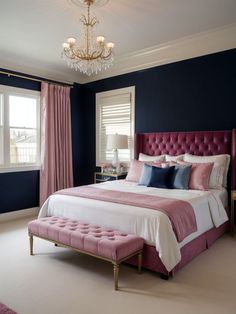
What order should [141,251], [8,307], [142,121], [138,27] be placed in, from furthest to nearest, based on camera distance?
[142,121] < [138,27] < [141,251] < [8,307]

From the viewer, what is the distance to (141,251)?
2691 mm

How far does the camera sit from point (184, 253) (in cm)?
287

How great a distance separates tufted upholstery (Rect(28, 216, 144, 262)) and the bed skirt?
154 millimetres

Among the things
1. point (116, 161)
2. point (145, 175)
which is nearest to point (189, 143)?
point (145, 175)

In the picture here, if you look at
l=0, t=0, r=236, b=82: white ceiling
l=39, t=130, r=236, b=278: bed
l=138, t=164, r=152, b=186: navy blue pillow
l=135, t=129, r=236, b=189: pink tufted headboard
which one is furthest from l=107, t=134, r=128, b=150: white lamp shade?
l=0, t=0, r=236, b=82: white ceiling

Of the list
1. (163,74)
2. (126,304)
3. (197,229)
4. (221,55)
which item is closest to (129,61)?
(163,74)

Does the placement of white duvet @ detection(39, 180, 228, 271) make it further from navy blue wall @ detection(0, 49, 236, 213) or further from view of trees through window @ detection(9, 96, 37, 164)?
view of trees through window @ detection(9, 96, 37, 164)

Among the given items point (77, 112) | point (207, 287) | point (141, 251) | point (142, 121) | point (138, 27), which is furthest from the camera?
point (77, 112)

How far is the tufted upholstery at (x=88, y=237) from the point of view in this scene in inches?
97.7

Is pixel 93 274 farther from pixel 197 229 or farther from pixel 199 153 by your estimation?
pixel 199 153

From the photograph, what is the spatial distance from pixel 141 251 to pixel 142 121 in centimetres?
302

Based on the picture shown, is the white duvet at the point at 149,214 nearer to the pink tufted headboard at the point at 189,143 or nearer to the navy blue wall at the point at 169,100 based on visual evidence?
the pink tufted headboard at the point at 189,143

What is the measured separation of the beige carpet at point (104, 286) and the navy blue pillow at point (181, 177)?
3.08ft

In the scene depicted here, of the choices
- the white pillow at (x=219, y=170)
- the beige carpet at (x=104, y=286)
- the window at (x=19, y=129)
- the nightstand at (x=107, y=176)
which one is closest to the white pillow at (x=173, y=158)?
the white pillow at (x=219, y=170)
